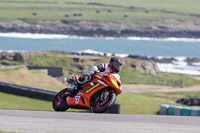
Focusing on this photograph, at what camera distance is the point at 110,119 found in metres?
12.0

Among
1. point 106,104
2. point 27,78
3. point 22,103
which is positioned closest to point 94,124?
point 106,104

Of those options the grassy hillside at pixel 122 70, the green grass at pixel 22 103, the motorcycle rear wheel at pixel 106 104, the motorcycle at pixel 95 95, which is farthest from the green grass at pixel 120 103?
the grassy hillside at pixel 122 70

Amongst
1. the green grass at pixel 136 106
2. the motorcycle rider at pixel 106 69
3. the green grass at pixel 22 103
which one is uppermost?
the motorcycle rider at pixel 106 69

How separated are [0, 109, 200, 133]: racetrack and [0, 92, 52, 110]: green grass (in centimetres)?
894

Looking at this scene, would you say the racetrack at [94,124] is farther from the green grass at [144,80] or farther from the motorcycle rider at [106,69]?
the green grass at [144,80]

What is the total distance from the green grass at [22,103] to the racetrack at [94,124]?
894cm

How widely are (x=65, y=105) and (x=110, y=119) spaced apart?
334cm

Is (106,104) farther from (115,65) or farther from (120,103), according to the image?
(120,103)

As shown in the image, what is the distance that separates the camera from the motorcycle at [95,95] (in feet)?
45.8

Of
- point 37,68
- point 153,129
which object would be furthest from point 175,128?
point 37,68

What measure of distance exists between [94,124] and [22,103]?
39.7 ft

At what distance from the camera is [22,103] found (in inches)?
893

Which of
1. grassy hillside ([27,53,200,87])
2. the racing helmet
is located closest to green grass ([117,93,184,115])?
the racing helmet

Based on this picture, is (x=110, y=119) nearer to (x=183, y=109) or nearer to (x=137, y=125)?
(x=137, y=125)
